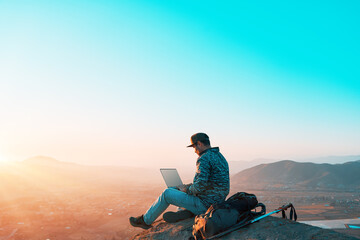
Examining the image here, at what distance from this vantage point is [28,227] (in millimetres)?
17609

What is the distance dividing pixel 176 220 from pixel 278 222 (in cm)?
152

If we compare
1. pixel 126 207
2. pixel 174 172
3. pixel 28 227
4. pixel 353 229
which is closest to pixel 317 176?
pixel 353 229

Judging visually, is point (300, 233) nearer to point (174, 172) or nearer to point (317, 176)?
point (174, 172)

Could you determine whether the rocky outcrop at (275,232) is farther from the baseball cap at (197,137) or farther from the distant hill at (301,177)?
the distant hill at (301,177)

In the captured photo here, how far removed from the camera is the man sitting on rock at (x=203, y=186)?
3.13 m

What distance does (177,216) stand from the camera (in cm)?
370

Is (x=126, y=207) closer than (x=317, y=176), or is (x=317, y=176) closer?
(x=126, y=207)

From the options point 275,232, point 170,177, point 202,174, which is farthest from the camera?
point 170,177

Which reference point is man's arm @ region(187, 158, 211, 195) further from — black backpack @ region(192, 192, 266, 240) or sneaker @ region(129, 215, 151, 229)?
sneaker @ region(129, 215, 151, 229)

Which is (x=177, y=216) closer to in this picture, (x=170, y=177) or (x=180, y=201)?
(x=180, y=201)

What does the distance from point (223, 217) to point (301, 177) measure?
163ft

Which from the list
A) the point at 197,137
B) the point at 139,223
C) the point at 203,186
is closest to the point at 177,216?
the point at 139,223

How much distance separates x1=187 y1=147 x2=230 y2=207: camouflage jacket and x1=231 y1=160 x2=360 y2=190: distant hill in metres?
40.5

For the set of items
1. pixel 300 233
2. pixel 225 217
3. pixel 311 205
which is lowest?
Result: pixel 311 205
